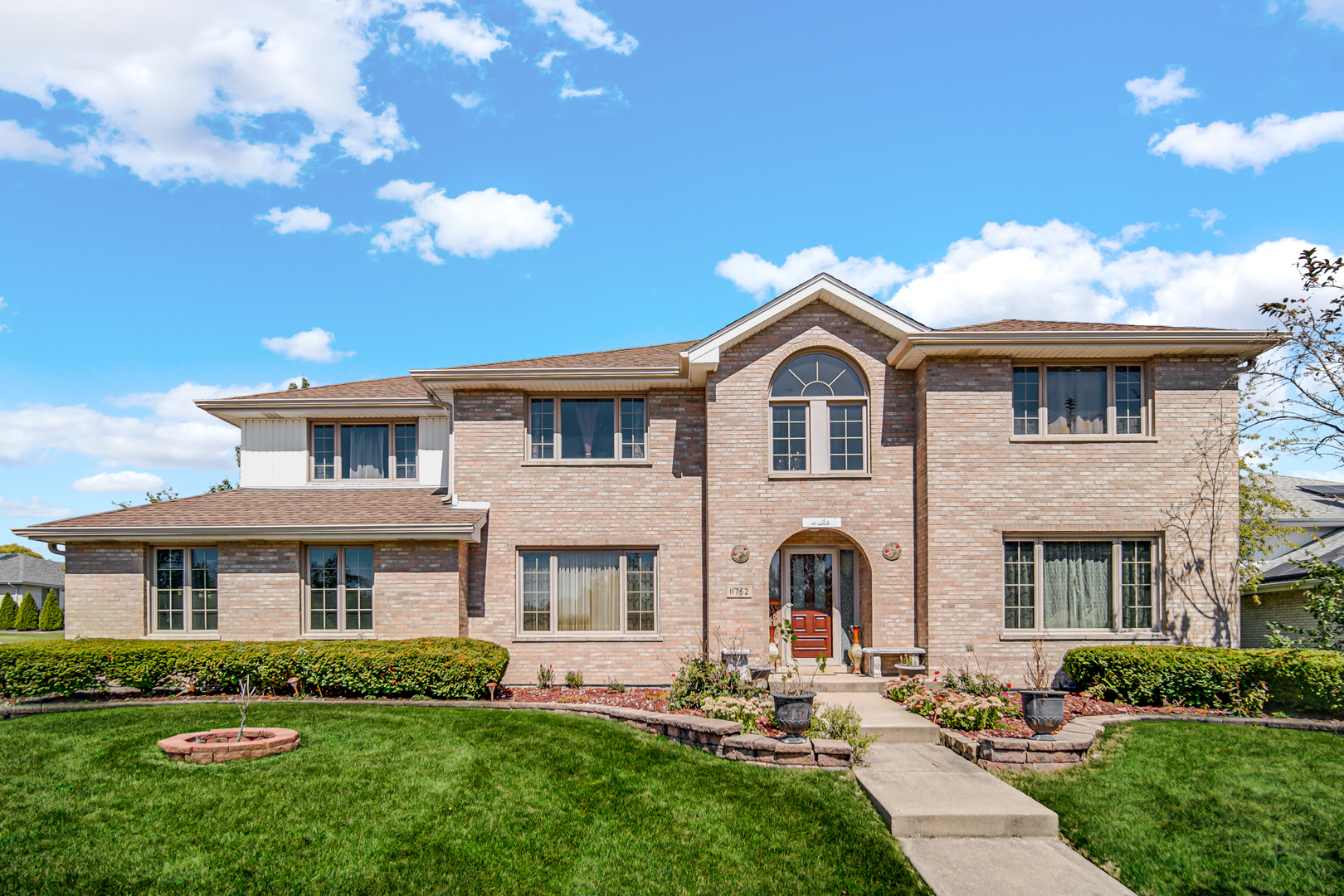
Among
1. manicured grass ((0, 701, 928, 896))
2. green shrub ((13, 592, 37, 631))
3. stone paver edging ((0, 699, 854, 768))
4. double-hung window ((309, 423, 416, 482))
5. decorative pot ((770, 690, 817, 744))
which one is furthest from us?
green shrub ((13, 592, 37, 631))

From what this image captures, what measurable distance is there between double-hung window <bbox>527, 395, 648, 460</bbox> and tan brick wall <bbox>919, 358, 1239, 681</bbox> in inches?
209

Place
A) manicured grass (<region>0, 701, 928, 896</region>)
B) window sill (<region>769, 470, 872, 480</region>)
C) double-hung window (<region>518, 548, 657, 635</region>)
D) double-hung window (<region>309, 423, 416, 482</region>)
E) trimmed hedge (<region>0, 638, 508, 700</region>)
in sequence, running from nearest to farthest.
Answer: manicured grass (<region>0, 701, 928, 896</region>) → trimmed hedge (<region>0, 638, 508, 700</region>) → window sill (<region>769, 470, 872, 480</region>) → double-hung window (<region>518, 548, 657, 635</region>) → double-hung window (<region>309, 423, 416, 482</region>)

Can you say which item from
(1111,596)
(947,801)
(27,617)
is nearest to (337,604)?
(947,801)

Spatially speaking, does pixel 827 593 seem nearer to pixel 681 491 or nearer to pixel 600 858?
pixel 681 491

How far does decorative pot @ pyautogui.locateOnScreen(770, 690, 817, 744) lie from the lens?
895cm

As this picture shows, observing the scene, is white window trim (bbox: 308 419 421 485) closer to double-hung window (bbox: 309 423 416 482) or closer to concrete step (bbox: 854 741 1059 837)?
double-hung window (bbox: 309 423 416 482)


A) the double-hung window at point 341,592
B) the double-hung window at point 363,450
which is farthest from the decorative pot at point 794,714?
the double-hung window at point 363,450

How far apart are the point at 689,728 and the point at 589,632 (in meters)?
4.79

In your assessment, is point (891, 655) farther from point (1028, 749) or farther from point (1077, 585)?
point (1028, 749)

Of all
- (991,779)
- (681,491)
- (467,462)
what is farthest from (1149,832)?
(467,462)

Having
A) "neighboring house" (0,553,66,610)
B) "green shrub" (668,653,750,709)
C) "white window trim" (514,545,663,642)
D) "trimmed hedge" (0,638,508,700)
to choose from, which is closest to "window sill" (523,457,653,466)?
"white window trim" (514,545,663,642)

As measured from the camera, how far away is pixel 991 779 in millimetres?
8211

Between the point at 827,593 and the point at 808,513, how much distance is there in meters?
1.75

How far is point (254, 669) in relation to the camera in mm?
12227
